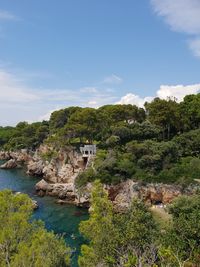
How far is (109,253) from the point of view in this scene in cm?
1758

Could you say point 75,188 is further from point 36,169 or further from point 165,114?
point 36,169

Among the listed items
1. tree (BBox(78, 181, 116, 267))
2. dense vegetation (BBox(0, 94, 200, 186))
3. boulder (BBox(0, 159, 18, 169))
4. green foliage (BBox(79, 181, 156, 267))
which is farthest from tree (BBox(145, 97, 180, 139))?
boulder (BBox(0, 159, 18, 169))

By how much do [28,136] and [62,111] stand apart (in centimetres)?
1861

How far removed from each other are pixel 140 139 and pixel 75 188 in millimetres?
14883

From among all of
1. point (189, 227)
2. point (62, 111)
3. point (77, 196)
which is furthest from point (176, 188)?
point (62, 111)

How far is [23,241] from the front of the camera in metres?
19.0

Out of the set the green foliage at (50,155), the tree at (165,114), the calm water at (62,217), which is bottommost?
the calm water at (62,217)

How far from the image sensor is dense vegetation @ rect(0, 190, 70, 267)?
17.1 m

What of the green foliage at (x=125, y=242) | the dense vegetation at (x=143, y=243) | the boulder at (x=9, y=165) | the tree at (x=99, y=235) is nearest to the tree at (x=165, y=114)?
the tree at (x=99, y=235)

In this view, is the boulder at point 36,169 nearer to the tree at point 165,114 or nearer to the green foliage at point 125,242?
the tree at point 165,114

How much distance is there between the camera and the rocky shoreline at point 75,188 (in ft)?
132

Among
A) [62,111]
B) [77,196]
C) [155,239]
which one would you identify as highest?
[62,111]

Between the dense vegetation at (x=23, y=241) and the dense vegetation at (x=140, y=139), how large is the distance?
23.3m

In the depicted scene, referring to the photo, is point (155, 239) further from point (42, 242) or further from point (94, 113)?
point (94, 113)
